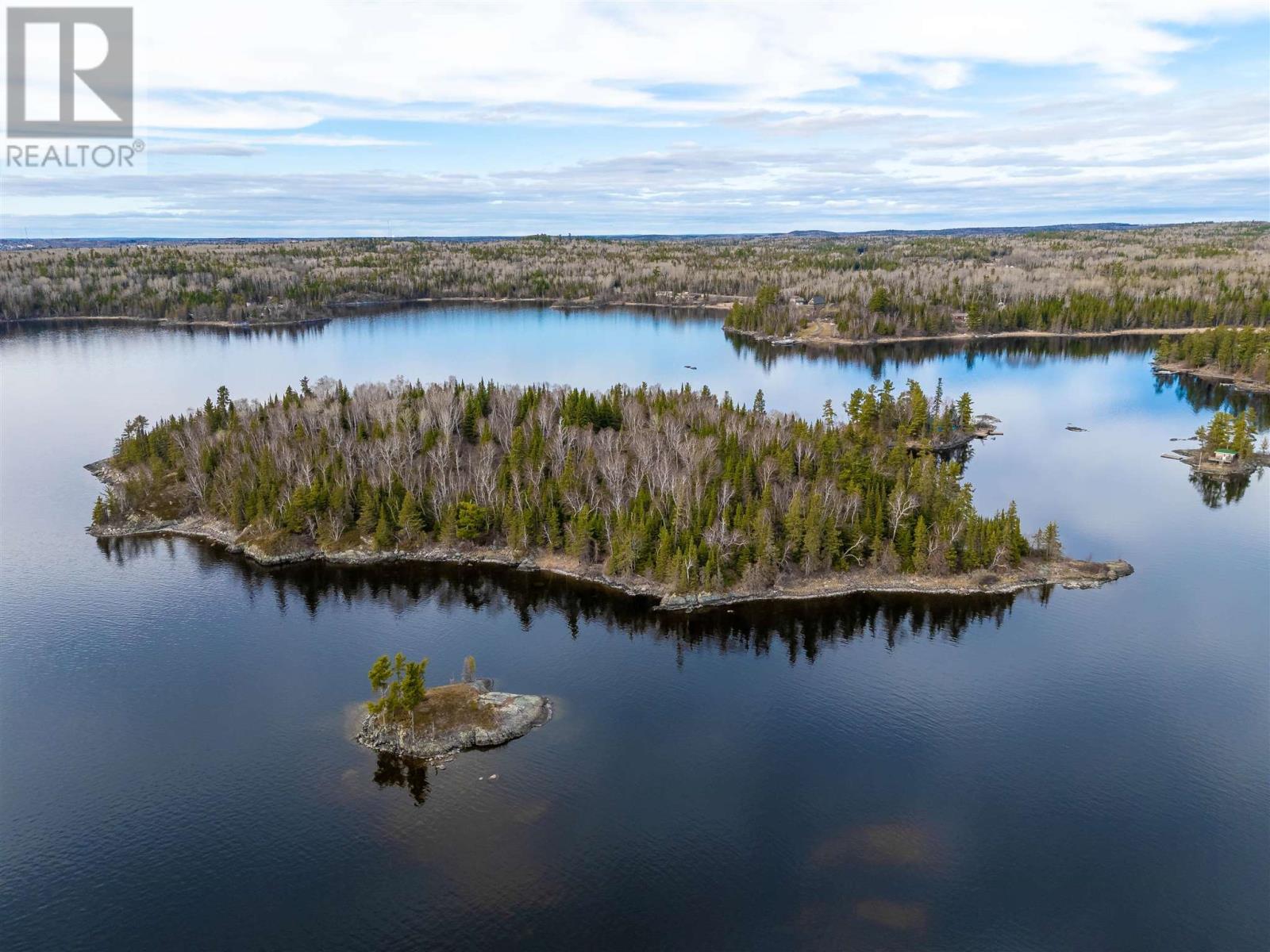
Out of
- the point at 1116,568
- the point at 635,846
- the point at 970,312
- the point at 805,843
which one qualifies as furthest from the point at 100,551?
the point at 970,312

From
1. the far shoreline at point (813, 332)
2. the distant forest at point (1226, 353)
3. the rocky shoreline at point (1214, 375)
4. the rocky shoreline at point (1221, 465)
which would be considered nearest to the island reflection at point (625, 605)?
the rocky shoreline at point (1221, 465)

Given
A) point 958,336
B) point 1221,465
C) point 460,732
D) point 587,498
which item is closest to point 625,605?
point 587,498

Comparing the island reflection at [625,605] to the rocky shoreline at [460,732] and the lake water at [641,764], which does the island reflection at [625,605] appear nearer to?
the lake water at [641,764]

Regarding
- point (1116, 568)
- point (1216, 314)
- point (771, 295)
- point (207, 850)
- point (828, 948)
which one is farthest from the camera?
point (771, 295)

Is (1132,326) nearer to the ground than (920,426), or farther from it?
farther from it

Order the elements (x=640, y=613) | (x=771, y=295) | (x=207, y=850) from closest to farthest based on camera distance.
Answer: (x=207, y=850), (x=640, y=613), (x=771, y=295)

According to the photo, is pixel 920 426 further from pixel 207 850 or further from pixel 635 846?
pixel 207 850
